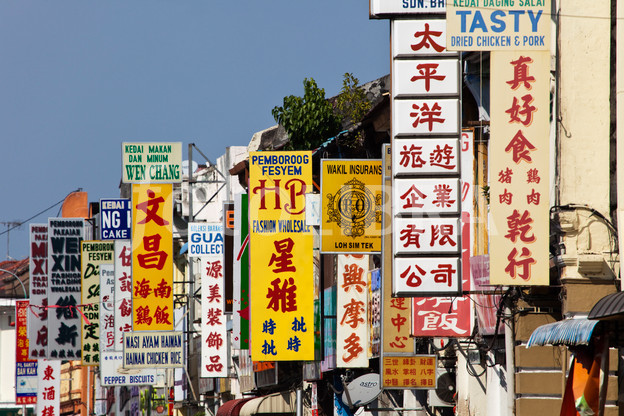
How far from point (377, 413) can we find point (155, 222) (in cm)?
846

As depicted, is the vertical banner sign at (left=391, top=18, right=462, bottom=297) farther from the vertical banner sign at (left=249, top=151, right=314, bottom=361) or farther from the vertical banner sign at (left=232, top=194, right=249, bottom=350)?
the vertical banner sign at (left=232, top=194, right=249, bottom=350)

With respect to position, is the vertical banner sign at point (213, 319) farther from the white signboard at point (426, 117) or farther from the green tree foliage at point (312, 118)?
the white signboard at point (426, 117)

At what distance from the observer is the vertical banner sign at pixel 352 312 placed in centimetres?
2944

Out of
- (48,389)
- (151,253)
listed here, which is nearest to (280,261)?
(151,253)

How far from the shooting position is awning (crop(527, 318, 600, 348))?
14911 millimetres

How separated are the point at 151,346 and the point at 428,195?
16596 mm

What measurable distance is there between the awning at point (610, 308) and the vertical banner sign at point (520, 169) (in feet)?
9.74

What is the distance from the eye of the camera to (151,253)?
3288 centimetres

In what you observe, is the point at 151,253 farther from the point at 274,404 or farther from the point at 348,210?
the point at 274,404

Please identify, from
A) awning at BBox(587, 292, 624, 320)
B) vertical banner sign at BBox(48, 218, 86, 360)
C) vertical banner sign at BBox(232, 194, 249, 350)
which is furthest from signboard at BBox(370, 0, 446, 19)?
vertical banner sign at BBox(48, 218, 86, 360)

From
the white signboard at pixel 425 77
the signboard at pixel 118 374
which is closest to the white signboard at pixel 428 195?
the white signboard at pixel 425 77

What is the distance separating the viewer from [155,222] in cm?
3266

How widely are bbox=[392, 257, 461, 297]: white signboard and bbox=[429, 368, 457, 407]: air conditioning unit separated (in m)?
7.49

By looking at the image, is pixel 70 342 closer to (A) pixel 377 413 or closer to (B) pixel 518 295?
(A) pixel 377 413
